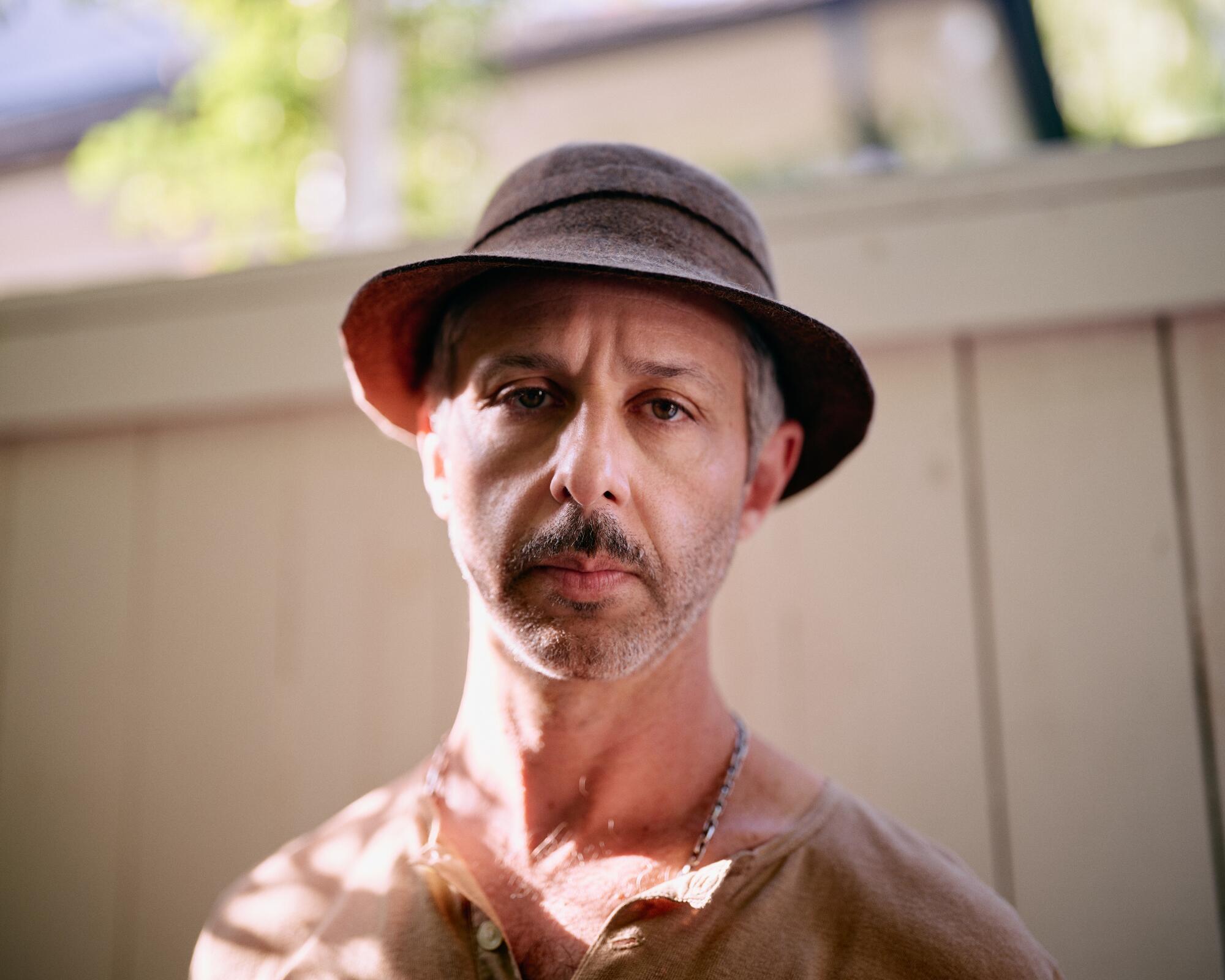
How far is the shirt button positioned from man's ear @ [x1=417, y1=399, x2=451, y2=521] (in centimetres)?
64

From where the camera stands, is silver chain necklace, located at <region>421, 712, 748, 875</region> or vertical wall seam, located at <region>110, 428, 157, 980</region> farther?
vertical wall seam, located at <region>110, 428, 157, 980</region>

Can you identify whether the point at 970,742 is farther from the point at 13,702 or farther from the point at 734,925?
the point at 13,702

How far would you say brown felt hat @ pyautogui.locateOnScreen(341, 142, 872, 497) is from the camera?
142 centimetres

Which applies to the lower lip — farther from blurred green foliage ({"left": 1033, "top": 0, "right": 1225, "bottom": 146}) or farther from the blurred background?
blurred green foliage ({"left": 1033, "top": 0, "right": 1225, "bottom": 146})

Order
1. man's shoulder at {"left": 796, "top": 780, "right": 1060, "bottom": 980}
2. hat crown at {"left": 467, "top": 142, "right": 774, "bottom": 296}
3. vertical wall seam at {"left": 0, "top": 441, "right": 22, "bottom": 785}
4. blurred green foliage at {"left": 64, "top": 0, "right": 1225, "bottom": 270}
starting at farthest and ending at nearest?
blurred green foliage at {"left": 64, "top": 0, "right": 1225, "bottom": 270}, vertical wall seam at {"left": 0, "top": 441, "right": 22, "bottom": 785}, hat crown at {"left": 467, "top": 142, "right": 774, "bottom": 296}, man's shoulder at {"left": 796, "top": 780, "right": 1060, "bottom": 980}

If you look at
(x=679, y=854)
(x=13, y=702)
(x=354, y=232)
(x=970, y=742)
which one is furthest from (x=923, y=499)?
(x=13, y=702)

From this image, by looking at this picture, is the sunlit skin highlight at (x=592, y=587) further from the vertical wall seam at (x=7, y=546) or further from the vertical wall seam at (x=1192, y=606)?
the vertical wall seam at (x=7, y=546)

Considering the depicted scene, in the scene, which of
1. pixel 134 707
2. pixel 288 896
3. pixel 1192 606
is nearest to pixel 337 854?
pixel 288 896

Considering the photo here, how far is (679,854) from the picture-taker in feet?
4.87

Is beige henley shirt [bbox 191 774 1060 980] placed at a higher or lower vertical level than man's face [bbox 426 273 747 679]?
lower

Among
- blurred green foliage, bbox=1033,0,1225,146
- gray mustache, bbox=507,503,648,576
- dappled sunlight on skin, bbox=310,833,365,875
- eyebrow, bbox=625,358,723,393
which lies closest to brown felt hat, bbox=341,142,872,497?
eyebrow, bbox=625,358,723,393

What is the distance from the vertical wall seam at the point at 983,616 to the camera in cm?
193

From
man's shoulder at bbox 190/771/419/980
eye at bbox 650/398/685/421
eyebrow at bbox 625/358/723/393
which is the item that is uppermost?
eyebrow at bbox 625/358/723/393

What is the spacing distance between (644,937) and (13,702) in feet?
6.91
